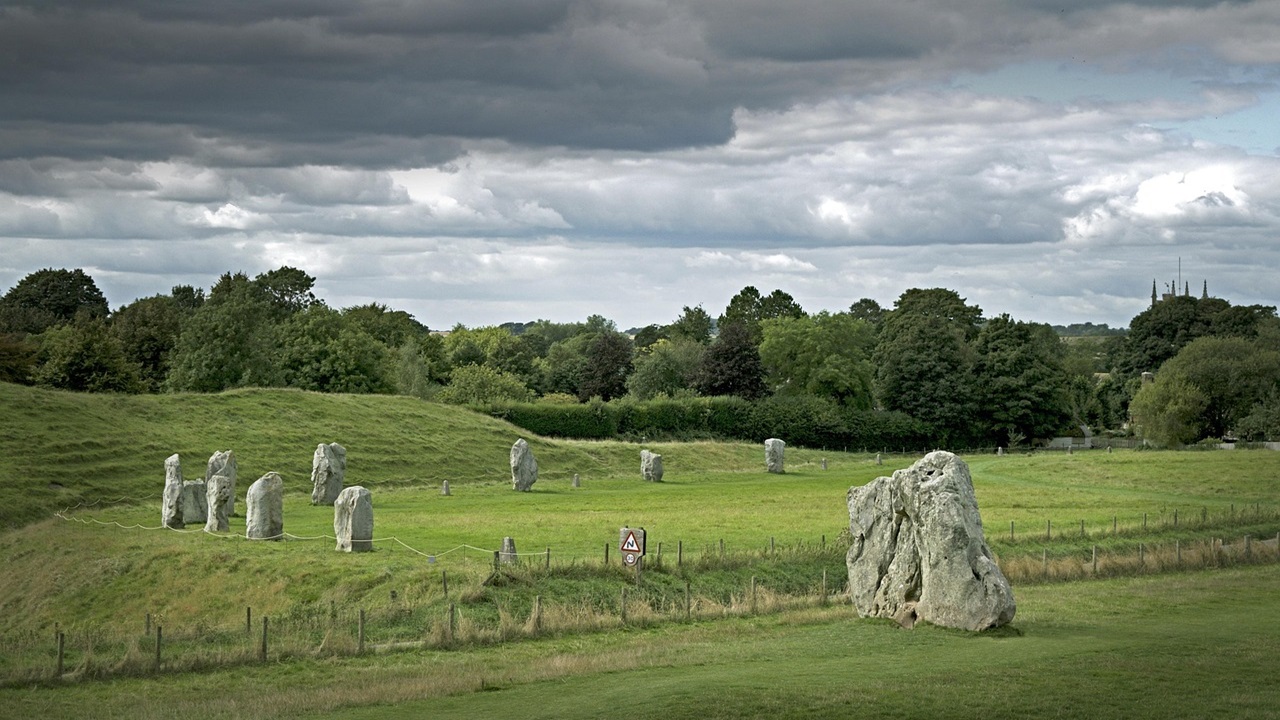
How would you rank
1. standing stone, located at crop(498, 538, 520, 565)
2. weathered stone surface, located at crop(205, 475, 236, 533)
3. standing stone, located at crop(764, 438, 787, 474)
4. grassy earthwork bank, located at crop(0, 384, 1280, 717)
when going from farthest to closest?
standing stone, located at crop(764, 438, 787, 474) → weathered stone surface, located at crop(205, 475, 236, 533) → standing stone, located at crop(498, 538, 520, 565) → grassy earthwork bank, located at crop(0, 384, 1280, 717)

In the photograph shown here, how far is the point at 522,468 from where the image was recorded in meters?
73.6

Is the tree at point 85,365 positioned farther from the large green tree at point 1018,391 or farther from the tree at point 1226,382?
the tree at point 1226,382

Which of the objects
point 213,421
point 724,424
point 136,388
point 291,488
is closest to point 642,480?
point 291,488

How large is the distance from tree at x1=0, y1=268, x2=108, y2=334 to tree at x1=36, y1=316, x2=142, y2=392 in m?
38.4

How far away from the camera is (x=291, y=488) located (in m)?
70.9

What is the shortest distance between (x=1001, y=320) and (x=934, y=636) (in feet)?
338

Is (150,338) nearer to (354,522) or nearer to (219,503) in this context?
(219,503)

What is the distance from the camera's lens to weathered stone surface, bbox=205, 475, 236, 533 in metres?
54.7

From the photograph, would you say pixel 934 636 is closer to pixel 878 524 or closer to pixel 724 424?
pixel 878 524

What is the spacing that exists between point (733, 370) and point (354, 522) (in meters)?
86.0

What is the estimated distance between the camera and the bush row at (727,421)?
355ft

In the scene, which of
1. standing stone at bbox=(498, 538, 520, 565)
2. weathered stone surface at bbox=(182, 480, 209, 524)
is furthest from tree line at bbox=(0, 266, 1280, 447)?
standing stone at bbox=(498, 538, 520, 565)

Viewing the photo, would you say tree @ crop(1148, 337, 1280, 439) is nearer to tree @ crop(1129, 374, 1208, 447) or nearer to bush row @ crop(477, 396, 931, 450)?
tree @ crop(1129, 374, 1208, 447)

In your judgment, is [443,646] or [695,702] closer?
[695,702]
